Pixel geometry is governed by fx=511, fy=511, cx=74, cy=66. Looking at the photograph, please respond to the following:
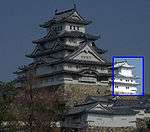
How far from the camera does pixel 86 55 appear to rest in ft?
138

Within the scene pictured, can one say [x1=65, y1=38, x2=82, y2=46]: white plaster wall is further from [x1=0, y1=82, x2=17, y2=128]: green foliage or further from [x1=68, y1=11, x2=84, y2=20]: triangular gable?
[x1=0, y1=82, x2=17, y2=128]: green foliage

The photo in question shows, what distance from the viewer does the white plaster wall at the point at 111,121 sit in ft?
114

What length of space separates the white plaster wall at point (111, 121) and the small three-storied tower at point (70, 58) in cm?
586

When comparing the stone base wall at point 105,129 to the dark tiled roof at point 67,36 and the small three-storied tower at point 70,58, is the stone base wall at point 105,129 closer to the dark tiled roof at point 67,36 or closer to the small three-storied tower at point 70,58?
the small three-storied tower at point 70,58

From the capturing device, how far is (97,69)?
42656 millimetres

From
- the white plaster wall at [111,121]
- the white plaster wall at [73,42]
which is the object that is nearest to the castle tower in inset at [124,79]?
the white plaster wall at [73,42]

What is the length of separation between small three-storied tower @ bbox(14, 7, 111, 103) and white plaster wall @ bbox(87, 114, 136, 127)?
19.2ft

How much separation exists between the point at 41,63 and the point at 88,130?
10.5 metres

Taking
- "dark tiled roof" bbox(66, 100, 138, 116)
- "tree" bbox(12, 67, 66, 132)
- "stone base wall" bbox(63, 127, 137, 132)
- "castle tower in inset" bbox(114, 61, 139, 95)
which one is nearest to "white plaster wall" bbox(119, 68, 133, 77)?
"castle tower in inset" bbox(114, 61, 139, 95)

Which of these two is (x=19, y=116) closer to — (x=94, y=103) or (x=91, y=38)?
(x=94, y=103)

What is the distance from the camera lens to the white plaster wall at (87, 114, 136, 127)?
34.9 metres

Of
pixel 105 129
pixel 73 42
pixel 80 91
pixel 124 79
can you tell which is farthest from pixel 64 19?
pixel 124 79

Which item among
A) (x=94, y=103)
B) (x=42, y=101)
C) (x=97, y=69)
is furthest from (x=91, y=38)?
(x=42, y=101)

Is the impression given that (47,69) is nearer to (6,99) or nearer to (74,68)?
(74,68)
